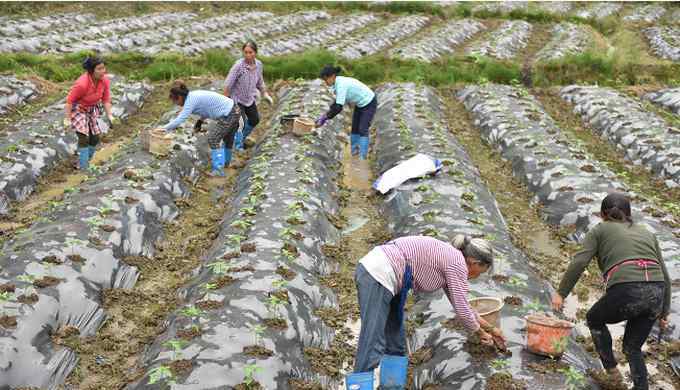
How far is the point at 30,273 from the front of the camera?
19.5ft

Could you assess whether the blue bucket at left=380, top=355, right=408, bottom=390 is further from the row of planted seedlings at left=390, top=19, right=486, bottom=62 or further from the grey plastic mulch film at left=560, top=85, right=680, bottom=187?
the row of planted seedlings at left=390, top=19, right=486, bottom=62

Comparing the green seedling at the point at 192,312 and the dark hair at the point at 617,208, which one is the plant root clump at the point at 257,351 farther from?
the dark hair at the point at 617,208

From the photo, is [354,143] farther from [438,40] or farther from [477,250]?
[438,40]

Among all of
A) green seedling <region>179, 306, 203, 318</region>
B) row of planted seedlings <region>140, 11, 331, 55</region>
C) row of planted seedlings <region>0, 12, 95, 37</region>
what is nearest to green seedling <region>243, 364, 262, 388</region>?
green seedling <region>179, 306, 203, 318</region>

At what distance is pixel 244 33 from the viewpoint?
24172 mm

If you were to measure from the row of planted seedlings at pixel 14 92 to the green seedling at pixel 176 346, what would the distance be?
980cm

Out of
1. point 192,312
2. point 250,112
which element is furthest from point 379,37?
point 192,312

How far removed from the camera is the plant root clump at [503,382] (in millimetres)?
4559

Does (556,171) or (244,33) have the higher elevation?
(556,171)

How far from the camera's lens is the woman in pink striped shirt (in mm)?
4258

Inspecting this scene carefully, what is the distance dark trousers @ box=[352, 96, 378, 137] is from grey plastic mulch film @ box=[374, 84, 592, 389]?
1.79 feet

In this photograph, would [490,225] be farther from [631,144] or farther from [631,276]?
[631,144]

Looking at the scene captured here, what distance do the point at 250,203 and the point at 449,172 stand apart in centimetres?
298

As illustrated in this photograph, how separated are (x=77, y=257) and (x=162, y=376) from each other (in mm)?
2305
